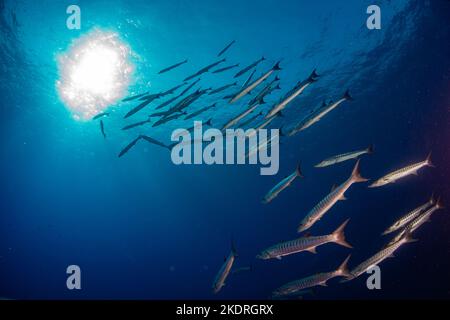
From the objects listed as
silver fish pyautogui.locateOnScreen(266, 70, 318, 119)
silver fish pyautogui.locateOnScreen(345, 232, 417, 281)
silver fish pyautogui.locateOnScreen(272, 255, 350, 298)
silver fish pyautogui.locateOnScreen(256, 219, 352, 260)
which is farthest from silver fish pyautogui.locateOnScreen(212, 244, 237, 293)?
silver fish pyautogui.locateOnScreen(266, 70, 318, 119)

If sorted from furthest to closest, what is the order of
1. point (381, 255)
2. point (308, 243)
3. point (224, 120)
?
point (224, 120)
point (381, 255)
point (308, 243)

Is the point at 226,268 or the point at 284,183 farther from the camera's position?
the point at 284,183

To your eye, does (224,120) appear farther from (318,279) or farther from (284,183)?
(318,279)

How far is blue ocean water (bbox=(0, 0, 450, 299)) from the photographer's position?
51.2 ft

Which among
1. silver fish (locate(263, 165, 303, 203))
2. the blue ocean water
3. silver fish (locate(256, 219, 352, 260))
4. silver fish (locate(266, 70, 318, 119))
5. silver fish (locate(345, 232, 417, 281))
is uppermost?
the blue ocean water

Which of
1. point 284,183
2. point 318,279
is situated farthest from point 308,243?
point 284,183

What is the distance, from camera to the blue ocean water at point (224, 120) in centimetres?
1562

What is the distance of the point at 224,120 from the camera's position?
28141mm

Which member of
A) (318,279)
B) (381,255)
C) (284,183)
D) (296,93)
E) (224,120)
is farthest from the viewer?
(224,120)

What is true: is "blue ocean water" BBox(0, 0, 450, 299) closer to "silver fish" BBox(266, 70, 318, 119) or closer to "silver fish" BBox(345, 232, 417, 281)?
"silver fish" BBox(266, 70, 318, 119)

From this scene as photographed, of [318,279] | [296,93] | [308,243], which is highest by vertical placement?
[296,93]

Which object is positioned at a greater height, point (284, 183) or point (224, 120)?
point (224, 120)

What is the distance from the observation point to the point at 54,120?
89.1 feet

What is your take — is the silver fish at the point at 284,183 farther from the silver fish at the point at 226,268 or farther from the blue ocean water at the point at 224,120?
the blue ocean water at the point at 224,120
